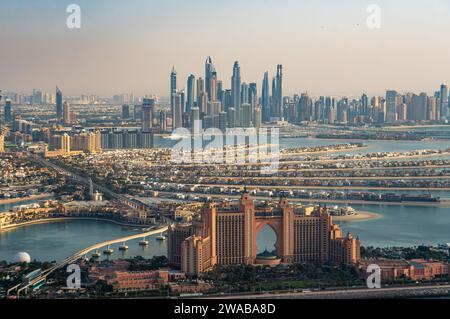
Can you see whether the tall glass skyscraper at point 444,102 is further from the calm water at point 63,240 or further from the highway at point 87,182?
the calm water at point 63,240

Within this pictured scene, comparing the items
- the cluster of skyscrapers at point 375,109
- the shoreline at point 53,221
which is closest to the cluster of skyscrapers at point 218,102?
the cluster of skyscrapers at point 375,109

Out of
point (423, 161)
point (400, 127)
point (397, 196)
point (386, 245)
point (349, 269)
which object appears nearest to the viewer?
point (349, 269)

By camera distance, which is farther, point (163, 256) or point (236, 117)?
point (236, 117)

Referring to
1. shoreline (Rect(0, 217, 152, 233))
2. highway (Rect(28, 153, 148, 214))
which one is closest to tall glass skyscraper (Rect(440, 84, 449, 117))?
highway (Rect(28, 153, 148, 214))

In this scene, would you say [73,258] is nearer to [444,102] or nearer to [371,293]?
[371,293]

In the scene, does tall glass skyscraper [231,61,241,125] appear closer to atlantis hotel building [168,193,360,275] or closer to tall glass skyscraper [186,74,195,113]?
tall glass skyscraper [186,74,195,113]

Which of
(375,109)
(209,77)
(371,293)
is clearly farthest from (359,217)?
(375,109)
